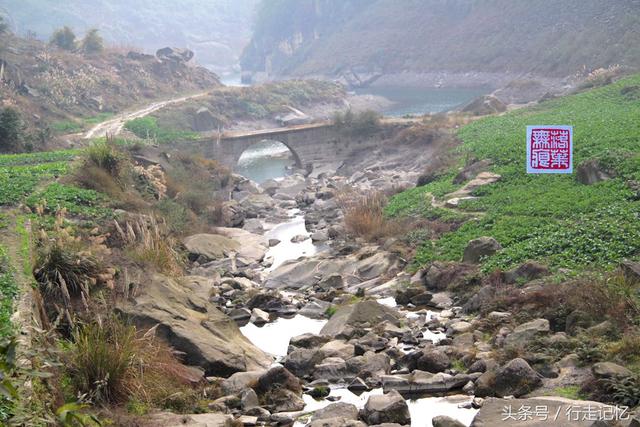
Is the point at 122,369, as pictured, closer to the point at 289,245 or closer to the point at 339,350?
the point at 339,350

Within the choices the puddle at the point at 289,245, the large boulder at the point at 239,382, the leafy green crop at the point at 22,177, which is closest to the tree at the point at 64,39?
the puddle at the point at 289,245

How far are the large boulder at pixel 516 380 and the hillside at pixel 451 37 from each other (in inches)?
2761

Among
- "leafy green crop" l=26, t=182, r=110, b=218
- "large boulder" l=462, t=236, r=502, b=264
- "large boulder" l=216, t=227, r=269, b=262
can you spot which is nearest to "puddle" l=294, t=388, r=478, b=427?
"large boulder" l=462, t=236, r=502, b=264

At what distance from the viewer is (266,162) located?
75.5m

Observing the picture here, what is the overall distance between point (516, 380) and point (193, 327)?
7.62m

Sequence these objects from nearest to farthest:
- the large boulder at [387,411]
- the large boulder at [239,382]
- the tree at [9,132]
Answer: the large boulder at [387,411] → the large boulder at [239,382] → the tree at [9,132]

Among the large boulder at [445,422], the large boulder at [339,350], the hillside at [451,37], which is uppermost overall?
the hillside at [451,37]

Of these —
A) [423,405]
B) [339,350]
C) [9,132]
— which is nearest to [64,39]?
[9,132]

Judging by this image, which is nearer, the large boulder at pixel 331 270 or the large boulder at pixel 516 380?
the large boulder at pixel 516 380

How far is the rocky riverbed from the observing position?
16203mm

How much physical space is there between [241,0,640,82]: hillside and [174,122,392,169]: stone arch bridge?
30752mm

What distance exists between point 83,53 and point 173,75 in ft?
39.0

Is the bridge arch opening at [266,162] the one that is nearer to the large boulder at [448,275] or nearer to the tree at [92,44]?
the tree at [92,44]

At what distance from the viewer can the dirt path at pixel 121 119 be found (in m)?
62.1
